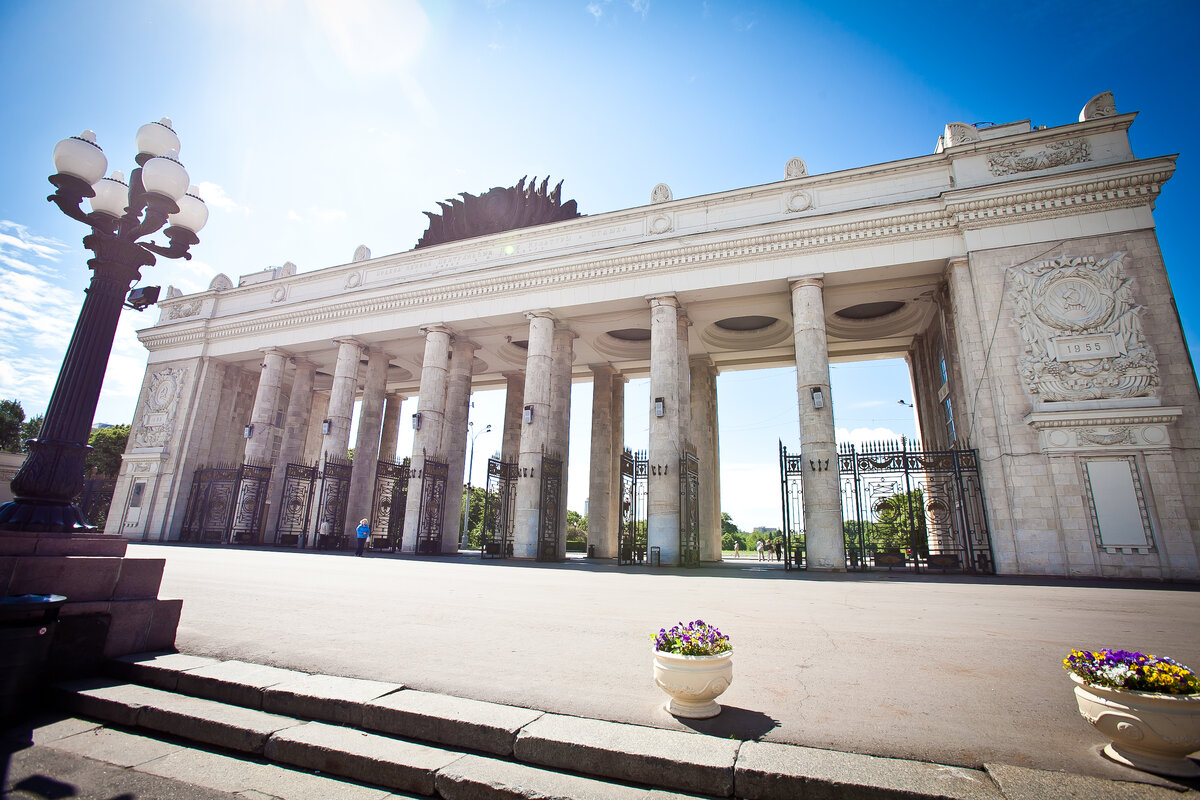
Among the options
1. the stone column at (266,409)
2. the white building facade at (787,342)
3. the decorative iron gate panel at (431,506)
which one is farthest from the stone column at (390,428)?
the decorative iron gate panel at (431,506)

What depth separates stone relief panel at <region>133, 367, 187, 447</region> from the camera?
81.8 feet

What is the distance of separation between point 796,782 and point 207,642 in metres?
5.11

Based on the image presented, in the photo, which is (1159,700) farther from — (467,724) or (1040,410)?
(1040,410)

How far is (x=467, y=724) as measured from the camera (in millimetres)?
3100

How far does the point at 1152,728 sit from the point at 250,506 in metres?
27.0

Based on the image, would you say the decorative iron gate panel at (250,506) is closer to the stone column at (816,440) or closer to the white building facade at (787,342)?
the white building facade at (787,342)

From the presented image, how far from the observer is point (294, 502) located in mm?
23078

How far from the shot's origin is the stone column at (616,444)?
77.4 ft

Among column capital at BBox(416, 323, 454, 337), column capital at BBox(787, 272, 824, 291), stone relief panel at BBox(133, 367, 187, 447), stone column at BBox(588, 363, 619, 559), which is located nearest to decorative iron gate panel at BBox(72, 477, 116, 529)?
stone relief panel at BBox(133, 367, 187, 447)

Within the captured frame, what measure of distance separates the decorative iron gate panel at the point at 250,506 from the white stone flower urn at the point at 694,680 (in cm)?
2478

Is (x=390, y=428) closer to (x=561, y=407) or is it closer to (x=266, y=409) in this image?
(x=266, y=409)

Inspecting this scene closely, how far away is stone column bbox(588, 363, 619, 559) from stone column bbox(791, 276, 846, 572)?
9.85 m

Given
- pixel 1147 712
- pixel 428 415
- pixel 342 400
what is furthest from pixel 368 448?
pixel 1147 712

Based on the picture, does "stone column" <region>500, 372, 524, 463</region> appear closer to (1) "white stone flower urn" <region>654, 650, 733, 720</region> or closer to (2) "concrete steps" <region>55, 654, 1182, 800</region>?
(2) "concrete steps" <region>55, 654, 1182, 800</region>
